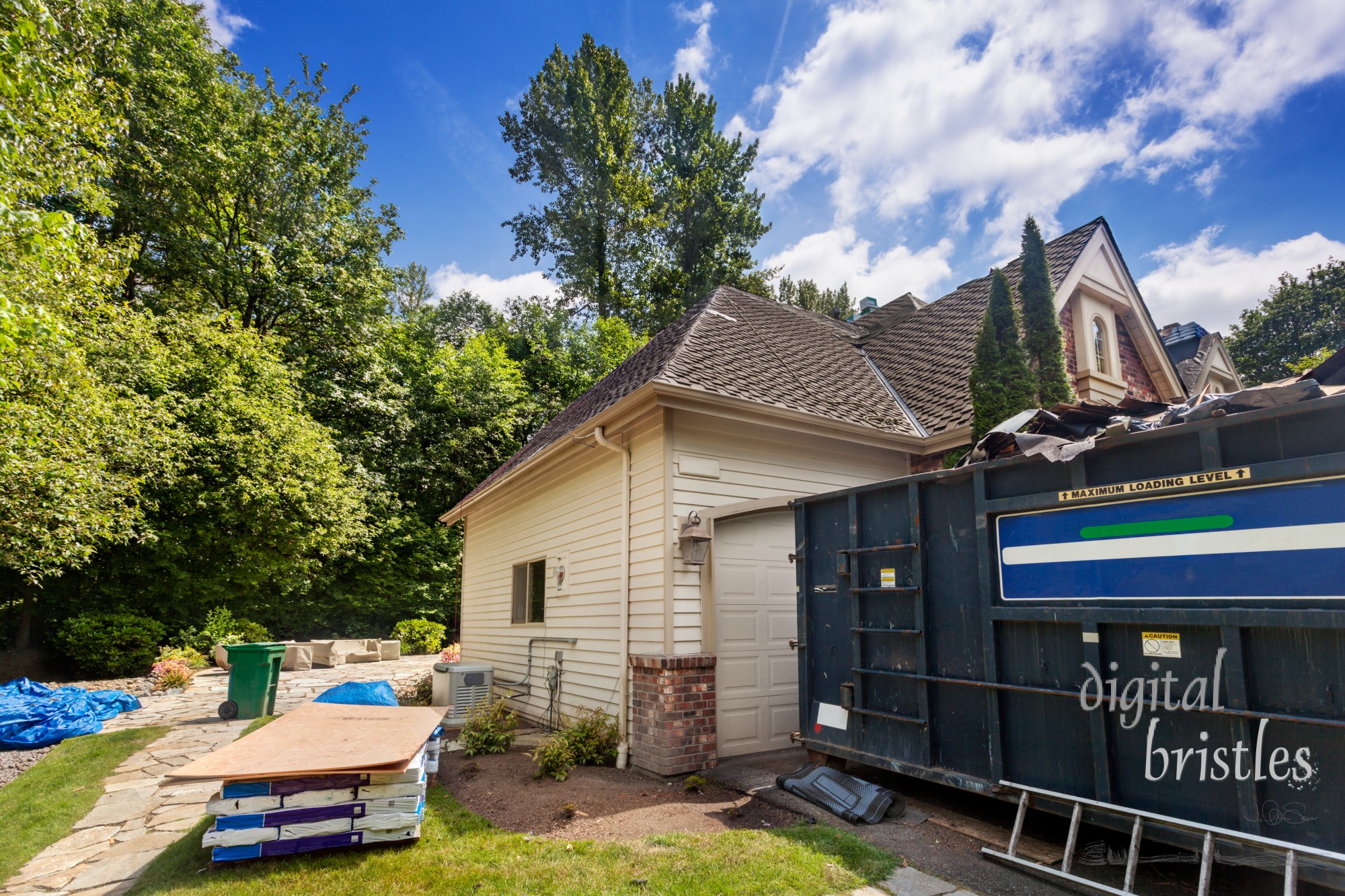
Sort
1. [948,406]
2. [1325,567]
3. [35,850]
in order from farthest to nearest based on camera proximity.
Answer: [948,406]
[35,850]
[1325,567]

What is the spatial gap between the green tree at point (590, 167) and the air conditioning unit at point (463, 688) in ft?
62.4

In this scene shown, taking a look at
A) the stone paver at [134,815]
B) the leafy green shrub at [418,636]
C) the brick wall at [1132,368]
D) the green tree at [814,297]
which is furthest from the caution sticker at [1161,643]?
the green tree at [814,297]

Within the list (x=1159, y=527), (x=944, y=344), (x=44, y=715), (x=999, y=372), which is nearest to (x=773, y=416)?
(x=999, y=372)

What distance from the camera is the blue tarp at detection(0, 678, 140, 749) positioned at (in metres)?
7.73

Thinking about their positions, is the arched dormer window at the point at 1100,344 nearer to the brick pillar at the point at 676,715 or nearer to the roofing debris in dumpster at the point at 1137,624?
the roofing debris in dumpster at the point at 1137,624

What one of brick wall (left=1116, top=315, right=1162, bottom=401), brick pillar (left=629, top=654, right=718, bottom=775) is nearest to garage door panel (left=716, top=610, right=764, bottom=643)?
brick pillar (left=629, top=654, right=718, bottom=775)

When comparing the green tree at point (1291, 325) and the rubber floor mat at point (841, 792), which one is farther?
the green tree at point (1291, 325)

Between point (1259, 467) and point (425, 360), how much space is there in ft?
80.5

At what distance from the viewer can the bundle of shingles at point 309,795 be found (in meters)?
4.00

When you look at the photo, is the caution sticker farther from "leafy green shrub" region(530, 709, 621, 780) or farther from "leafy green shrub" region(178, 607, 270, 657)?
"leafy green shrub" region(178, 607, 270, 657)

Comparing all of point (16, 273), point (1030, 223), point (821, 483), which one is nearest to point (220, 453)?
point (16, 273)

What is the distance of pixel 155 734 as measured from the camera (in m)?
8.20

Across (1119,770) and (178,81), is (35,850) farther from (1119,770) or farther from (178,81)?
(178,81)

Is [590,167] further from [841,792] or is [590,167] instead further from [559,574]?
[841,792]
